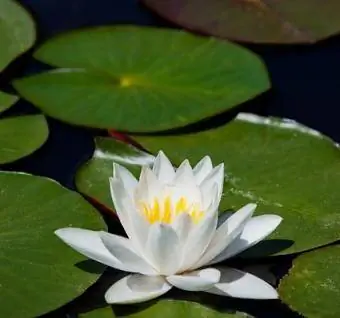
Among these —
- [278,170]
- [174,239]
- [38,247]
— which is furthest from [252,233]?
[38,247]

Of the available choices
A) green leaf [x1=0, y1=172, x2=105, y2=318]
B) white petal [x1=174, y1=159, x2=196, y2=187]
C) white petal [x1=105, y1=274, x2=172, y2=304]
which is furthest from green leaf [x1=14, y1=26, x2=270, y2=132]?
white petal [x1=105, y1=274, x2=172, y2=304]

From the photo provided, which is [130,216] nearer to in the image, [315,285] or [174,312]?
[174,312]

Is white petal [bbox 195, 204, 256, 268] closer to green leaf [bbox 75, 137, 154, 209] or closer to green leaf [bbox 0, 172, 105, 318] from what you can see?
green leaf [bbox 0, 172, 105, 318]

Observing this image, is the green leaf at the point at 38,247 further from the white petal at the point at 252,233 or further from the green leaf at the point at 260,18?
the green leaf at the point at 260,18

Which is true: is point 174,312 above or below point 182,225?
below

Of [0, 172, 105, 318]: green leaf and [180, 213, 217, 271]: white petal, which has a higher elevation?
[180, 213, 217, 271]: white petal

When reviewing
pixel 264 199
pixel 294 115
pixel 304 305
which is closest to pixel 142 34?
pixel 294 115
